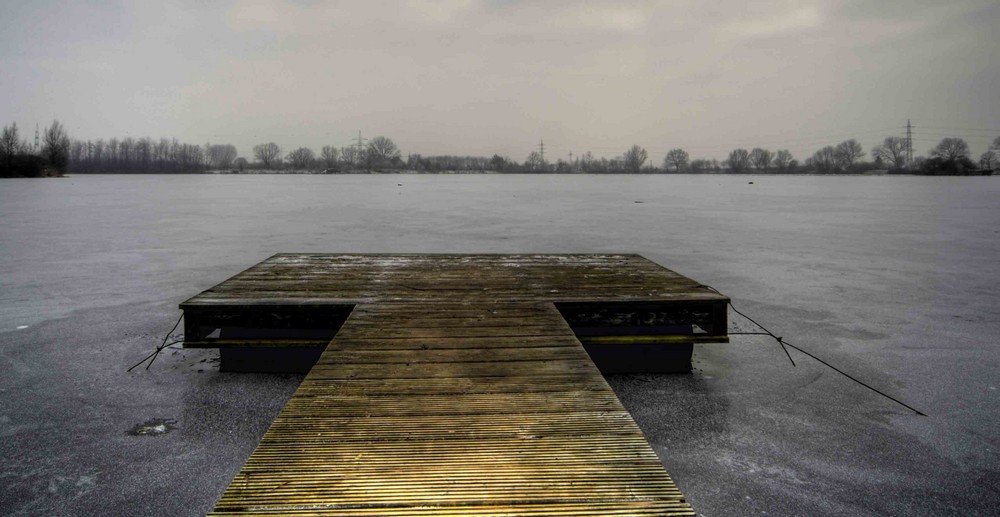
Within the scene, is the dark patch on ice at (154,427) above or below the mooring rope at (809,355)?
below

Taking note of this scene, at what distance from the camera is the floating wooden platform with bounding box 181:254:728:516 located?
1.82 m

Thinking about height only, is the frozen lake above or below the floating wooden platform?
below

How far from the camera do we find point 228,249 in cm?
1123

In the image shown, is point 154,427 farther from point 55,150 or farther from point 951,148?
point 951,148

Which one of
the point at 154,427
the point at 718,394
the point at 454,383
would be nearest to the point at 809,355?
the point at 718,394

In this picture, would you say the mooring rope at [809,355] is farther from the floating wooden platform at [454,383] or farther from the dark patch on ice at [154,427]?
the dark patch on ice at [154,427]

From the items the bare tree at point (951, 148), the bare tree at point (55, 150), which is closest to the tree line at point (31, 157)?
the bare tree at point (55, 150)

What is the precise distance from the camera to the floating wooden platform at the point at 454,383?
1815 millimetres

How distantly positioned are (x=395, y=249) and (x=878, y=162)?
15583cm

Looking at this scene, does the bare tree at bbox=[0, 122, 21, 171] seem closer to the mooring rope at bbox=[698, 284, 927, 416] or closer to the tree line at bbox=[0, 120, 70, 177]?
the tree line at bbox=[0, 120, 70, 177]

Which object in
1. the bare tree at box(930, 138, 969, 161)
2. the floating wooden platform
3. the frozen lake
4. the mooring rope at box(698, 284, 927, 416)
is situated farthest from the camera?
the bare tree at box(930, 138, 969, 161)

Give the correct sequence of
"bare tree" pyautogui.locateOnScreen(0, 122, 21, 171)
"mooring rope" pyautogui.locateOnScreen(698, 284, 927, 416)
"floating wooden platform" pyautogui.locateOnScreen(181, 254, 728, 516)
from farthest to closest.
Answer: "bare tree" pyautogui.locateOnScreen(0, 122, 21, 171)
"mooring rope" pyautogui.locateOnScreen(698, 284, 927, 416)
"floating wooden platform" pyautogui.locateOnScreen(181, 254, 728, 516)

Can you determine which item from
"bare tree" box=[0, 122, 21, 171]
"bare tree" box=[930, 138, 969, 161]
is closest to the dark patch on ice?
"bare tree" box=[0, 122, 21, 171]

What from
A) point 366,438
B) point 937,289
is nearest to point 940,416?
point 366,438
